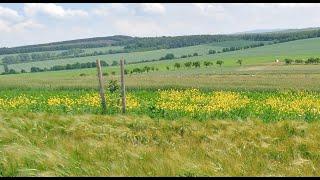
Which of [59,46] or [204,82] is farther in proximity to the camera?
[59,46]

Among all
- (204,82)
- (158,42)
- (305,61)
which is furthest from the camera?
(158,42)

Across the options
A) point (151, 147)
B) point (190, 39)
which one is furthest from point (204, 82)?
point (190, 39)

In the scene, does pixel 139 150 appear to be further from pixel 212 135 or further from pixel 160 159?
pixel 212 135

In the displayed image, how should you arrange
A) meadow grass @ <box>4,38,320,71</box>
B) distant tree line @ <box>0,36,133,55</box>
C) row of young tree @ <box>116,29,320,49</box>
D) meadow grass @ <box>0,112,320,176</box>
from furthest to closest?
distant tree line @ <box>0,36,133,55</box>, row of young tree @ <box>116,29,320,49</box>, meadow grass @ <box>4,38,320,71</box>, meadow grass @ <box>0,112,320,176</box>

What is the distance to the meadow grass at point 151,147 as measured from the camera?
5.45m

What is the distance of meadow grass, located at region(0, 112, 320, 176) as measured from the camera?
5.45 meters

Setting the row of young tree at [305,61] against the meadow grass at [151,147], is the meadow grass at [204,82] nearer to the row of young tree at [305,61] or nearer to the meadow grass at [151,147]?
the meadow grass at [151,147]

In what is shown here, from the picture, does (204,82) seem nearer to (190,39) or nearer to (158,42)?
(158,42)

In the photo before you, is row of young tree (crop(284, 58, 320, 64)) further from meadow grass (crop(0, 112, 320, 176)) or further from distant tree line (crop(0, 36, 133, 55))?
distant tree line (crop(0, 36, 133, 55))

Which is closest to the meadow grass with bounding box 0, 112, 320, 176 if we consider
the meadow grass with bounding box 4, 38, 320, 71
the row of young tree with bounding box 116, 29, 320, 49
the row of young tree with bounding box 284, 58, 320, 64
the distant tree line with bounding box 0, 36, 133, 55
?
the row of young tree with bounding box 284, 58, 320, 64

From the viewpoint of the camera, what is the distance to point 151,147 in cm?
743

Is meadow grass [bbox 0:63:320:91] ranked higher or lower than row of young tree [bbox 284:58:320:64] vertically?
higher

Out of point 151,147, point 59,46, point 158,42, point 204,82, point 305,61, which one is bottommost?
point 305,61

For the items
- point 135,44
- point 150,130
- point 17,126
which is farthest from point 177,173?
point 135,44
